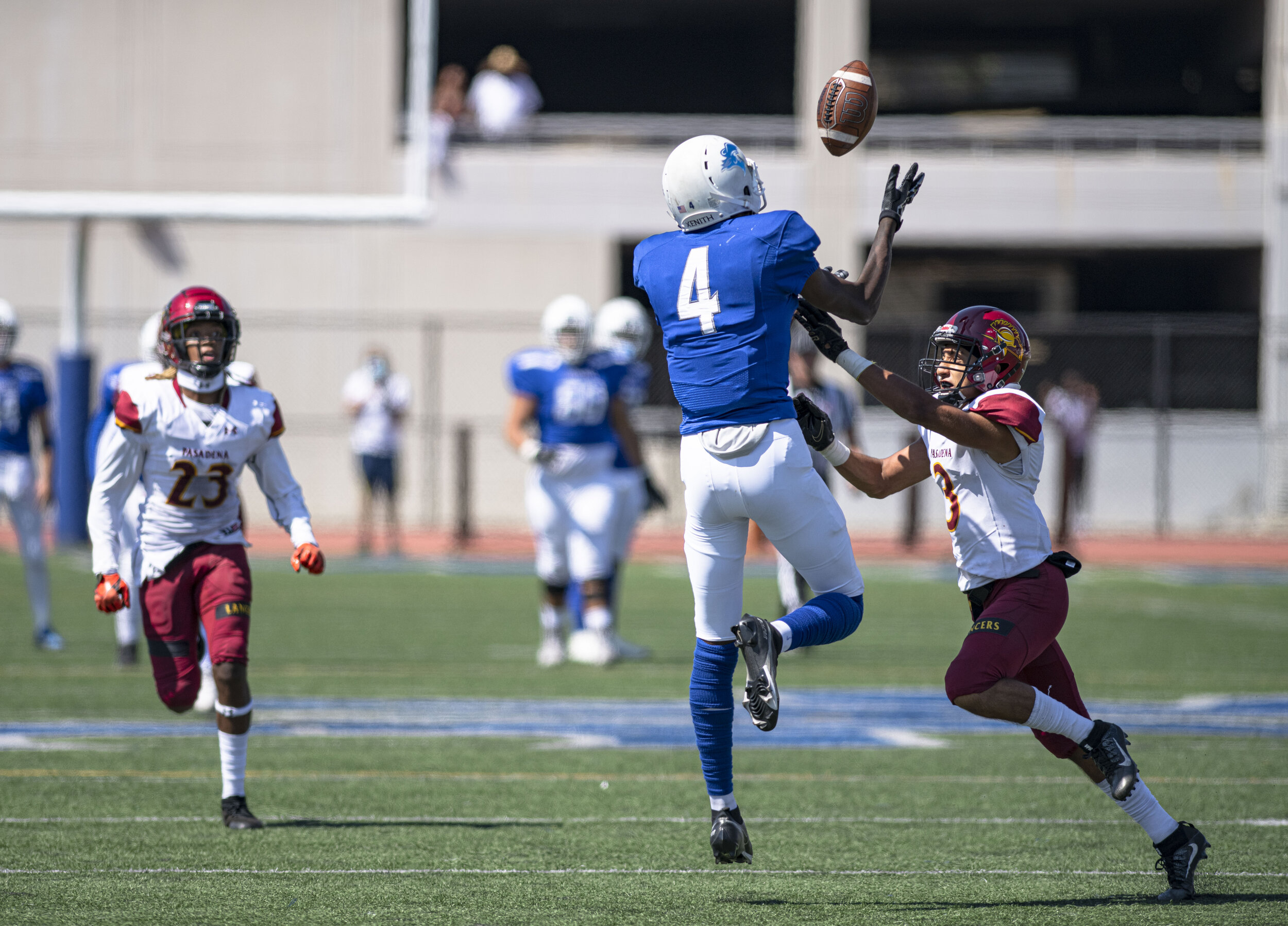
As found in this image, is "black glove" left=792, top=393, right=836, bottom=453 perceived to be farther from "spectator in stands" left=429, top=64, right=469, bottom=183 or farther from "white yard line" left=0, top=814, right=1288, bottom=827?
"spectator in stands" left=429, top=64, right=469, bottom=183

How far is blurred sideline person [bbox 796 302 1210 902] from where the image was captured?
4.36 metres

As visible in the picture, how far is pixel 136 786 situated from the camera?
5.91m

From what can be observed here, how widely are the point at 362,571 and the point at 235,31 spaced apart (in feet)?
31.3

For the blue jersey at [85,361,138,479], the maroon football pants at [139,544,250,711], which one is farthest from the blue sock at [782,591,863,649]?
the blue jersey at [85,361,138,479]

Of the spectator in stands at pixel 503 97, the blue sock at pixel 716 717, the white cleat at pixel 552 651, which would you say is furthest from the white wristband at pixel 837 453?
the spectator in stands at pixel 503 97

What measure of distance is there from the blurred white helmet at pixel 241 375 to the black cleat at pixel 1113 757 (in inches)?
125

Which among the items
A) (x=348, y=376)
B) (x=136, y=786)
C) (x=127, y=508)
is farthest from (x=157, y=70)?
(x=136, y=786)

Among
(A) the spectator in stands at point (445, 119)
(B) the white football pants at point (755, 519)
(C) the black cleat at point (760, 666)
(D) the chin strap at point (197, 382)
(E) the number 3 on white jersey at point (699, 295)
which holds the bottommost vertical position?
(C) the black cleat at point (760, 666)

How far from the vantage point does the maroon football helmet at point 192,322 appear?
543 cm

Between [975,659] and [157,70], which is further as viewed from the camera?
[157,70]

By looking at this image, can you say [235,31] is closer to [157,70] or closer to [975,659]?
[157,70]

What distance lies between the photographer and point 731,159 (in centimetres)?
446

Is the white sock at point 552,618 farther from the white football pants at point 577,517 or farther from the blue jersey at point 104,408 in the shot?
the blue jersey at point 104,408

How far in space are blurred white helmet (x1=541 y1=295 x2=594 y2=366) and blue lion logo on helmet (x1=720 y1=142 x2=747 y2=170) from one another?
5.19 m
